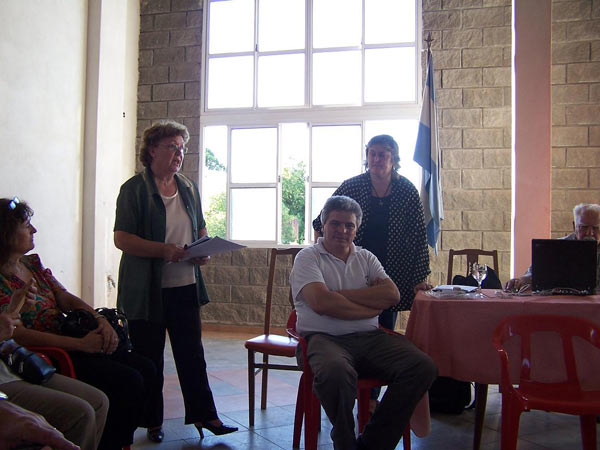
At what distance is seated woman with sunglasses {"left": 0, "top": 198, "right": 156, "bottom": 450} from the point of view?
2.08 meters

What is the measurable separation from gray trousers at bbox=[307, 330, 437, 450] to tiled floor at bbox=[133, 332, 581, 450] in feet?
2.07

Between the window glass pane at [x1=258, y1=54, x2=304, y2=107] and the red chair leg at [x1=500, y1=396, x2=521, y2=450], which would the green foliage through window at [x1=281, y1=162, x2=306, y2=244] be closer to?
the window glass pane at [x1=258, y1=54, x2=304, y2=107]

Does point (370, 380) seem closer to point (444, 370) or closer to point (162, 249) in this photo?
point (444, 370)

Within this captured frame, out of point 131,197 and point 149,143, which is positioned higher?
point 149,143

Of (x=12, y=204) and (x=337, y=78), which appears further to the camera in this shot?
(x=337, y=78)

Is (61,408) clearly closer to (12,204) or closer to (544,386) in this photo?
(12,204)

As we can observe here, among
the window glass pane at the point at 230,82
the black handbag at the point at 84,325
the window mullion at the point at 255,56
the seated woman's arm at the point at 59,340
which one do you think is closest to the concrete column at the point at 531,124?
→ the window mullion at the point at 255,56

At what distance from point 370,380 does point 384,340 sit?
201 mm

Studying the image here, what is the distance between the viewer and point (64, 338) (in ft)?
6.92

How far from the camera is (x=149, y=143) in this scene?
8.89ft

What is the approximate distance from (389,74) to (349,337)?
4.06 metres

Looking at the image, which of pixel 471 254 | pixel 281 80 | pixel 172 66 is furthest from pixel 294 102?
pixel 471 254

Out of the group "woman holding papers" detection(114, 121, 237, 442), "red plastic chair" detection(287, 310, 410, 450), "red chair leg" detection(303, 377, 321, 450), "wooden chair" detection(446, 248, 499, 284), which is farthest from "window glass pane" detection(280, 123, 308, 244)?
"red chair leg" detection(303, 377, 321, 450)

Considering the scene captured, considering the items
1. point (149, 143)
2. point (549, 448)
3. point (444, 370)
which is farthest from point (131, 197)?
point (549, 448)
